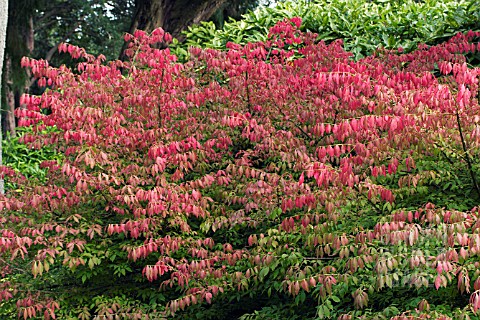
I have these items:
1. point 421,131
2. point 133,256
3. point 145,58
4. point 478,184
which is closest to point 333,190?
point 421,131

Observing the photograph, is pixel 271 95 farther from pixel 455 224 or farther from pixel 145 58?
pixel 455 224

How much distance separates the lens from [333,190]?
386 cm

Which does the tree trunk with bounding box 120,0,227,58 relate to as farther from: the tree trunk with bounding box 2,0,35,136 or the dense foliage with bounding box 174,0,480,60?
the tree trunk with bounding box 2,0,35,136

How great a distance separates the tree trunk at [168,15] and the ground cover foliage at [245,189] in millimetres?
3980

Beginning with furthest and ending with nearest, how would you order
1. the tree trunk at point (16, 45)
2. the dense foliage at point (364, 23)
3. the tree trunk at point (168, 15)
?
the tree trunk at point (16, 45), the tree trunk at point (168, 15), the dense foliage at point (364, 23)

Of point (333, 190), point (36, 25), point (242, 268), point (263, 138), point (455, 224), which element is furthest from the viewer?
point (36, 25)

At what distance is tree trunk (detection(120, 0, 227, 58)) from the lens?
357 inches

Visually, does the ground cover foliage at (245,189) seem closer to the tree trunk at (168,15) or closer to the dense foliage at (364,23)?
the dense foliage at (364,23)

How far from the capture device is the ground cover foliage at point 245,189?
3.50 meters

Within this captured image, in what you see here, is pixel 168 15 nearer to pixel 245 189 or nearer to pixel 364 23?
pixel 364 23

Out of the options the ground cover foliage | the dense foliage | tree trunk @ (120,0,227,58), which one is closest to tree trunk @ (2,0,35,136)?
tree trunk @ (120,0,227,58)

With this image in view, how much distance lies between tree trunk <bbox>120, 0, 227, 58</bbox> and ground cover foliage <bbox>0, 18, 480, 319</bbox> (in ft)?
13.1

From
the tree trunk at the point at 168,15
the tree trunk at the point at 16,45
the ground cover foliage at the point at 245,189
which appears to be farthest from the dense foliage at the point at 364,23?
the tree trunk at the point at 16,45

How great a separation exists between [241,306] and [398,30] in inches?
165
